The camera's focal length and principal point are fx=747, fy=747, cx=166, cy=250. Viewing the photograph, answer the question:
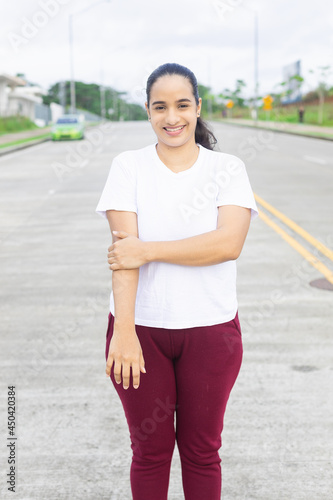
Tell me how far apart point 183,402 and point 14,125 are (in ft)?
164

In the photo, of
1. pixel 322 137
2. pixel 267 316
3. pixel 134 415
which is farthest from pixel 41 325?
pixel 322 137

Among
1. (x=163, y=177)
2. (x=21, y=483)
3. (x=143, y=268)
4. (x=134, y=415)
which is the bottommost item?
(x=21, y=483)

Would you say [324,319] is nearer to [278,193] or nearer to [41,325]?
[41,325]

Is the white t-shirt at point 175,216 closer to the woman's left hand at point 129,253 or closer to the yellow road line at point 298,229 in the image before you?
the woman's left hand at point 129,253

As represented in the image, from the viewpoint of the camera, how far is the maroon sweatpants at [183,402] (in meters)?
2.57

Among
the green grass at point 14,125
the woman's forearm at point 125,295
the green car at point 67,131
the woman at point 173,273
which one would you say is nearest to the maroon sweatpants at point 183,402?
the woman at point 173,273

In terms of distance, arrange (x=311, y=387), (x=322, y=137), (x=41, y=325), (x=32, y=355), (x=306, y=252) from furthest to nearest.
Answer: (x=322, y=137), (x=306, y=252), (x=41, y=325), (x=32, y=355), (x=311, y=387)

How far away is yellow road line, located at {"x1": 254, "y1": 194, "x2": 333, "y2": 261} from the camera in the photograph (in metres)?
8.80

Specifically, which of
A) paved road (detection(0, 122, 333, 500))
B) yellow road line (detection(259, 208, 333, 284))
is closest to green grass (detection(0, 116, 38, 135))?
yellow road line (detection(259, 208, 333, 284))

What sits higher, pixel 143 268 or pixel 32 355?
pixel 143 268

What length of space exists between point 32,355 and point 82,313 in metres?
1.13

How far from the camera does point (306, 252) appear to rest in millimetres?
8766

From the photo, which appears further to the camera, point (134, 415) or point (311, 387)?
point (311, 387)

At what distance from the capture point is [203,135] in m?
2.83
